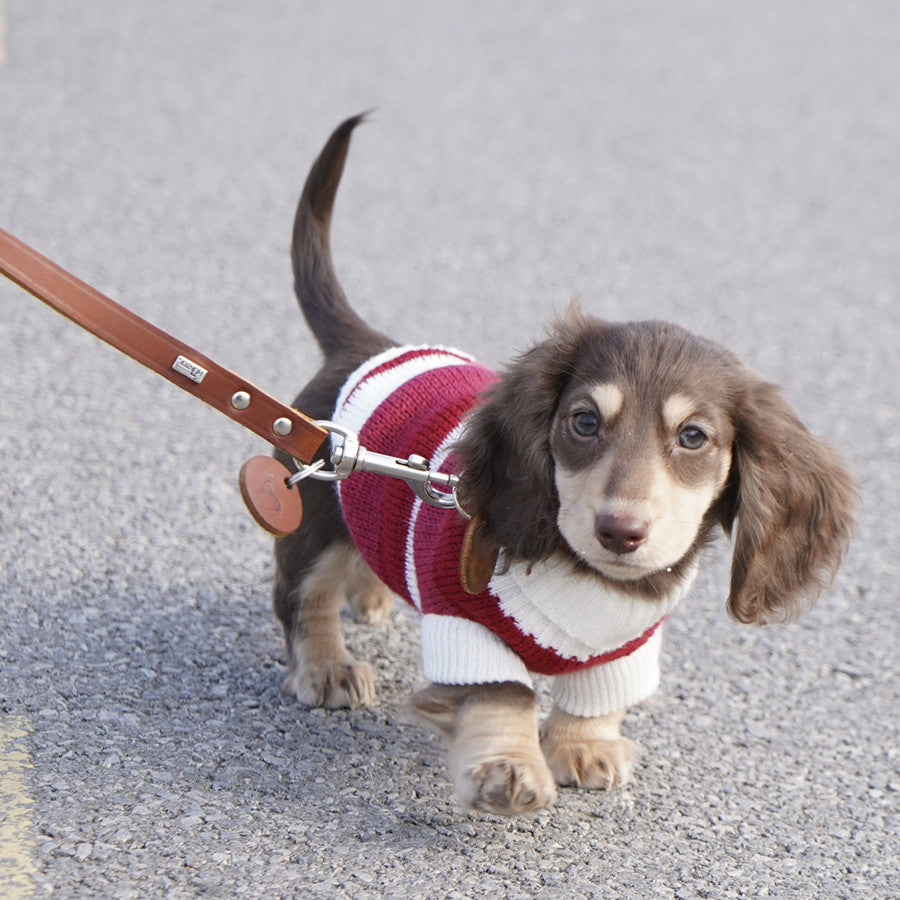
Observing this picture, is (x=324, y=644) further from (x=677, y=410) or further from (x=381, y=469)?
(x=677, y=410)

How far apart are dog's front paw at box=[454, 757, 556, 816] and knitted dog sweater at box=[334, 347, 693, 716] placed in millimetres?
172

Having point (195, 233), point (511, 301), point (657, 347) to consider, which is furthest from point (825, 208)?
point (657, 347)

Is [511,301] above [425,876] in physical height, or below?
above

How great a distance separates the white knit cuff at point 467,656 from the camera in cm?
248

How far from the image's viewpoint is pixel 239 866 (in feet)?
7.54

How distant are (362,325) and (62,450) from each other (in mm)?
1327

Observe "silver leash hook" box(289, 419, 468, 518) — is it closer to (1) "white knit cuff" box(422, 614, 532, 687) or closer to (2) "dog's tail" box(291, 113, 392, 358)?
(1) "white knit cuff" box(422, 614, 532, 687)

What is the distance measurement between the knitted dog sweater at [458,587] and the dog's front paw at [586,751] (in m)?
0.06

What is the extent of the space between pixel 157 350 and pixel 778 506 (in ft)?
3.95

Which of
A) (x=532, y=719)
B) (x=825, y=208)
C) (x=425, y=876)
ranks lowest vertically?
(x=425, y=876)

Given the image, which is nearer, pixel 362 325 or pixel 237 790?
pixel 237 790

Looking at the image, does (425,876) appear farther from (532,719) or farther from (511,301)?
(511,301)

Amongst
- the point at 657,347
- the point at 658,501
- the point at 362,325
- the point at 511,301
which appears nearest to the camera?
the point at 658,501

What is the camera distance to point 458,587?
2521mm
